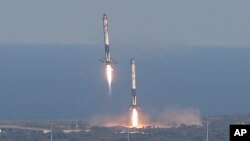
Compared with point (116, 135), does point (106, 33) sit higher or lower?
higher

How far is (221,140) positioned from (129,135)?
32.2ft

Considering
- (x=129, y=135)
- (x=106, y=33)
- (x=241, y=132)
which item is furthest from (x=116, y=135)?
(x=241, y=132)

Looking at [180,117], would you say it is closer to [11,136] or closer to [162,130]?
[162,130]

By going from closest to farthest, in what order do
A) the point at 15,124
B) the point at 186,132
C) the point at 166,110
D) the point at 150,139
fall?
the point at 150,139 → the point at 186,132 → the point at 15,124 → the point at 166,110

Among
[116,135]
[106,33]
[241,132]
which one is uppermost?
[106,33]

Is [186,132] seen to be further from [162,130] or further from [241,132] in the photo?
[241,132]

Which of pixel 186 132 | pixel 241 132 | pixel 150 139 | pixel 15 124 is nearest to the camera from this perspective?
pixel 241 132

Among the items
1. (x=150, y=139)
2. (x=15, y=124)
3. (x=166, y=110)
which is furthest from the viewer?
(x=166, y=110)

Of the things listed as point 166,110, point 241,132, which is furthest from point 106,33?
point 241,132

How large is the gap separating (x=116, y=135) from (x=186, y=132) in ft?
35.7

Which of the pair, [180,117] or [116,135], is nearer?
[116,135]

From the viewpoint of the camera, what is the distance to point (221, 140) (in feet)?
391

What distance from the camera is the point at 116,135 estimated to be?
123 metres

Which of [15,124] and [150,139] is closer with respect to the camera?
[150,139]
